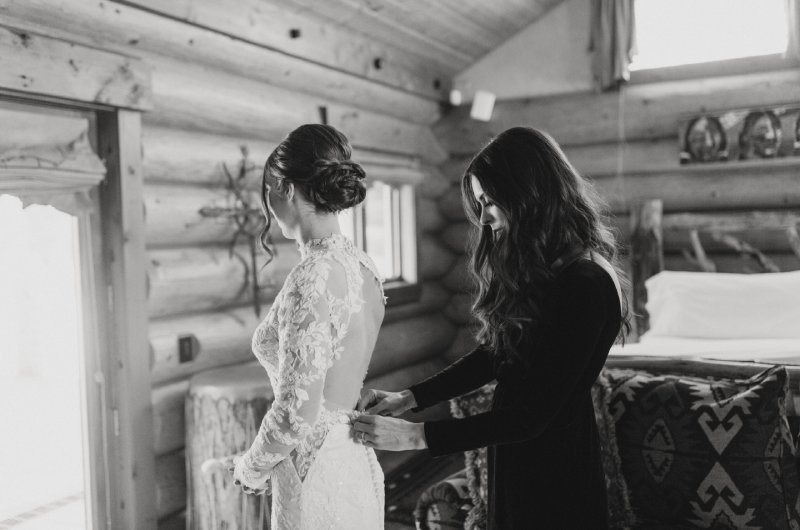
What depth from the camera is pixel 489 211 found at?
1.70m

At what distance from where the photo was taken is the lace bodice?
1.68 metres

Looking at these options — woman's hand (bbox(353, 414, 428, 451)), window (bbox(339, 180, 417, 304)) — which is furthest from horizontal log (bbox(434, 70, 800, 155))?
woman's hand (bbox(353, 414, 428, 451))

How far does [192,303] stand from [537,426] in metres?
2.30

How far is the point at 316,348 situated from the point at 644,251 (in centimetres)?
417

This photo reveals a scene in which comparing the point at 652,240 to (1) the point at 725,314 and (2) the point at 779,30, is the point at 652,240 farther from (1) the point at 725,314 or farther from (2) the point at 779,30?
(2) the point at 779,30

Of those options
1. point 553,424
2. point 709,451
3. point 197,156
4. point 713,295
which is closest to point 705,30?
point 713,295

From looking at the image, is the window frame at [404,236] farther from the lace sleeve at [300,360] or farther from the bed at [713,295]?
the lace sleeve at [300,360]

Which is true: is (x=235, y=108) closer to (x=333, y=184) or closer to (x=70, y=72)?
(x=70, y=72)

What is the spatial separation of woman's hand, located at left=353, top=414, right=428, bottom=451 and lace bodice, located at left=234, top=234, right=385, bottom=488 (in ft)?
0.39

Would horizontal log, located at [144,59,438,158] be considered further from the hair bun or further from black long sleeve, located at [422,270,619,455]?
black long sleeve, located at [422,270,619,455]

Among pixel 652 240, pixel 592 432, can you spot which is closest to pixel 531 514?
pixel 592 432

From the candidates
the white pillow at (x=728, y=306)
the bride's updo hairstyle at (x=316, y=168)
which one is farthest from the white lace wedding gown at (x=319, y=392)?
the white pillow at (x=728, y=306)

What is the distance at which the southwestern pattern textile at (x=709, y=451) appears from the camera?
229cm

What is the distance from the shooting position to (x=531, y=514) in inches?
65.9
